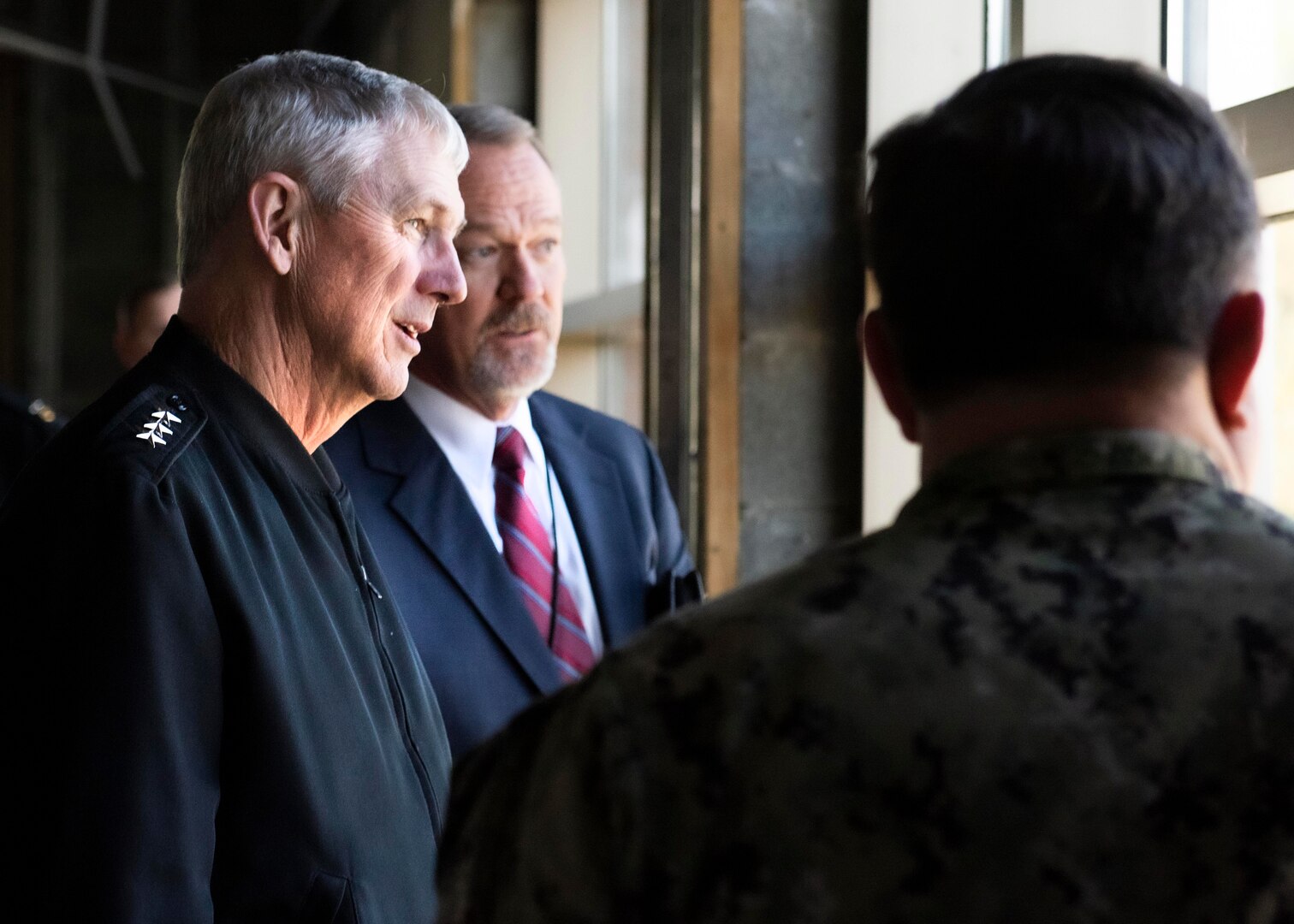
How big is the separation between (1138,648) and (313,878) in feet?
2.93

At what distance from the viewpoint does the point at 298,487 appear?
158 centimetres

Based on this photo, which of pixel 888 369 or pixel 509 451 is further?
pixel 509 451

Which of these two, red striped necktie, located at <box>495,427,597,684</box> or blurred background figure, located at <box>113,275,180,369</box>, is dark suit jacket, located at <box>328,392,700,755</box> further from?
blurred background figure, located at <box>113,275,180,369</box>

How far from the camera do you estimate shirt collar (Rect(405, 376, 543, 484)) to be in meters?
2.31

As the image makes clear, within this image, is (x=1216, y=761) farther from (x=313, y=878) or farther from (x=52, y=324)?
(x=52, y=324)

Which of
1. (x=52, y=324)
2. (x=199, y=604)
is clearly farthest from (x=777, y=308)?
(x=52, y=324)

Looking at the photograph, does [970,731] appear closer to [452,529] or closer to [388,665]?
[388,665]

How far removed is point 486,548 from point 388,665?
56 centimetres

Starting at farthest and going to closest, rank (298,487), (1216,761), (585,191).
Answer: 1. (585,191)
2. (298,487)
3. (1216,761)

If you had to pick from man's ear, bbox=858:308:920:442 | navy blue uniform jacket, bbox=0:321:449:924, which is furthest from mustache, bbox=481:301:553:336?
man's ear, bbox=858:308:920:442

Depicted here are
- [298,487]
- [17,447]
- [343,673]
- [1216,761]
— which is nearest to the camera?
[1216,761]

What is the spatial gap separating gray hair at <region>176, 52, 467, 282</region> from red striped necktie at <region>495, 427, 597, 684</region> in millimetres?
708

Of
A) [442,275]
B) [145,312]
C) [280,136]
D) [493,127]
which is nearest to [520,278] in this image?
[493,127]

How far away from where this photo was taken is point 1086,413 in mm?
773
